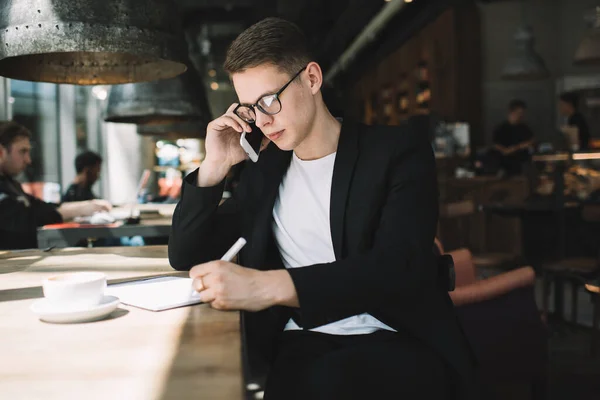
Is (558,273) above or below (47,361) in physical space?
below

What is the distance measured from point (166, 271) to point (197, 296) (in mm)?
461

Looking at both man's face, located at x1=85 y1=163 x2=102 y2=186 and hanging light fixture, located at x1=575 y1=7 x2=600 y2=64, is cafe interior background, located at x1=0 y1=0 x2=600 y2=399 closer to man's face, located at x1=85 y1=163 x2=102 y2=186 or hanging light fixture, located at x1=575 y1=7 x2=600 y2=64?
hanging light fixture, located at x1=575 y1=7 x2=600 y2=64

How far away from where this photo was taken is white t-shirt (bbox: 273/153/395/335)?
176 centimetres

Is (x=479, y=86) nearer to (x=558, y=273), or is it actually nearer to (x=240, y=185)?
(x=558, y=273)

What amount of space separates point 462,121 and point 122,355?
10.3 m

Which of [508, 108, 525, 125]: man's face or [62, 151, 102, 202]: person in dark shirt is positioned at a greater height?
[508, 108, 525, 125]: man's face

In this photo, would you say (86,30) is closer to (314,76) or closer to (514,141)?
(314,76)

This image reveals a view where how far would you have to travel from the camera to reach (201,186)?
1834 millimetres

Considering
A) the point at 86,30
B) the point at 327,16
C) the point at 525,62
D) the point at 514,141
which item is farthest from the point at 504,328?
the point at 327,16

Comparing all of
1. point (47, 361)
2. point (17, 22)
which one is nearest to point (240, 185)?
point (17, 22)

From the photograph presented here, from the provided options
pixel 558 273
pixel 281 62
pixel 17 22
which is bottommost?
pixel 558 273

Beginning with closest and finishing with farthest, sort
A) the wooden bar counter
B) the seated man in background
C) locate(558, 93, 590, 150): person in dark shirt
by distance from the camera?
the wooden bar counter, the seated man in background, locate(558, 93, 590, 150): person in dark shirt

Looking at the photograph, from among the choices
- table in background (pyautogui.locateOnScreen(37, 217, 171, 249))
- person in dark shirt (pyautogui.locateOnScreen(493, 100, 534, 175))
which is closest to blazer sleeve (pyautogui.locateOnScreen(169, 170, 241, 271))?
table in background (pyautogui.locateOnScreen(37, 217, 171, 249))

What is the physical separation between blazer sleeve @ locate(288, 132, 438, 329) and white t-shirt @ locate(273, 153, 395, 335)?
0.14 m
